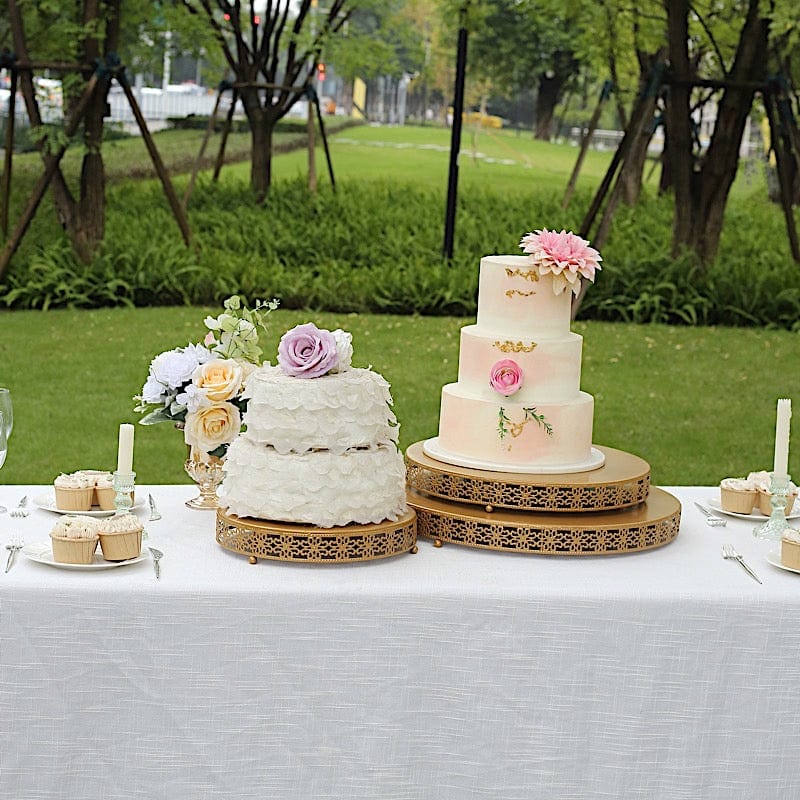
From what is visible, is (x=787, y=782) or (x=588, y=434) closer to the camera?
(x=787, y=782)

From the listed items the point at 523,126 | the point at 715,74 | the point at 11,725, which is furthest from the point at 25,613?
the point at 523,126

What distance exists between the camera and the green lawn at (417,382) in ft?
24.3

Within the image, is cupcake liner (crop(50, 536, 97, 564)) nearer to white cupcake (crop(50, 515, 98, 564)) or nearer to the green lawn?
white cupcake (crop(50, 515, 98, 564))

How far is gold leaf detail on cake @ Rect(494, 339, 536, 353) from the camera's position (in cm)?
303

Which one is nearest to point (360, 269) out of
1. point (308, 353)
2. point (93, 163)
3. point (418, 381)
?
point (93, 163)

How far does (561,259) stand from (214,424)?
0.89 m

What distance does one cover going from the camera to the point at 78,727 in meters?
2.58

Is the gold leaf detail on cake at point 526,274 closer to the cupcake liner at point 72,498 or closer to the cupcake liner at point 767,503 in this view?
the cupcake liner at point 767,503

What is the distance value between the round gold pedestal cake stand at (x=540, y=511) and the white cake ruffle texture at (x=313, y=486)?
19 centimetres

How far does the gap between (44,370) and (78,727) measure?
21.9ft

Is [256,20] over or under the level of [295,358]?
over

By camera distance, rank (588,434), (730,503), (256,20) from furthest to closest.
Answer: (256,20)
(730,503)
(588,434)

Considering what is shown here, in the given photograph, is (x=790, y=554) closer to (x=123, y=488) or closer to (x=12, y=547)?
(x=123, y=488)

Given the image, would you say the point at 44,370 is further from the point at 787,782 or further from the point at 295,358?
the point at 787,782
